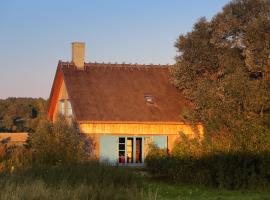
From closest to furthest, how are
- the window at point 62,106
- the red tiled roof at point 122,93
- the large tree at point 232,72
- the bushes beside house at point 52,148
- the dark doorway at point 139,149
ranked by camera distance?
the large tree at point 232,72 < the bushes beside house at point 52,148 < the red tiled roof at point 122,93 < the dark doorway at point 139,149 < the window at point 62,106

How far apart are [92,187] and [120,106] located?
73.3ft

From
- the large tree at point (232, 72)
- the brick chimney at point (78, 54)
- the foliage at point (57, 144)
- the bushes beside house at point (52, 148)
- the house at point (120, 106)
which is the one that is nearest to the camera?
the large tree at point (232, 72)

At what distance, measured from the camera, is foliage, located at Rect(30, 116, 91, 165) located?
90.7 feet

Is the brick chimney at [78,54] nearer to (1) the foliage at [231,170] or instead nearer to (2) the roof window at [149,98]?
(2) the roof window at [149,98]

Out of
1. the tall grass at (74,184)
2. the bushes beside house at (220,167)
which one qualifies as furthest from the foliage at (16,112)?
the tall grass at (74,184)

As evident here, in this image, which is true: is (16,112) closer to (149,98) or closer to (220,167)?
(149,98)

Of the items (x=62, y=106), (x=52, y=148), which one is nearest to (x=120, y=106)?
(x=62, y=106)

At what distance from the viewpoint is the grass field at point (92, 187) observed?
42.3ft

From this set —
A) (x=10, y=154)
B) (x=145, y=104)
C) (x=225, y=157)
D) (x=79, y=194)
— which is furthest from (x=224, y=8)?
(x=79, y=194)

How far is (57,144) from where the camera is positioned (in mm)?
28859

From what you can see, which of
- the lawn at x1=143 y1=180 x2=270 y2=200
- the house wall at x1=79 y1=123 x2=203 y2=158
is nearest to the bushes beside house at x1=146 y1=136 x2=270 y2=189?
the lawn at x1=143 y1=180 x2=270 y2=200

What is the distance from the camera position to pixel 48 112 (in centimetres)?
4269

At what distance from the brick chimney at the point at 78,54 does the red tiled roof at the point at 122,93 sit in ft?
1.48

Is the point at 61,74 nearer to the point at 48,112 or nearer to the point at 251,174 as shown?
the point at 48,112
